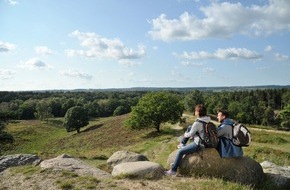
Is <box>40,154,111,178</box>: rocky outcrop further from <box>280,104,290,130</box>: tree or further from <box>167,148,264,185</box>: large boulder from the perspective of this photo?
<box>280,104,290,130</box>: tree

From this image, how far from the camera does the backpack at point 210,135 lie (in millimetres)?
12109

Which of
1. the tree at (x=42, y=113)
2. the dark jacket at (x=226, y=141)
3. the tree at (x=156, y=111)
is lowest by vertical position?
the tree at (x=42, y=113)

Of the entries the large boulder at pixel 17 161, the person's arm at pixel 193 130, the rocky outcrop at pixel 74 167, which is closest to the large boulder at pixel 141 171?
the rocky outcrop at pixel 74 167

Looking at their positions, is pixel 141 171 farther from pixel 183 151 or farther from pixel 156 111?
pixel 156 111

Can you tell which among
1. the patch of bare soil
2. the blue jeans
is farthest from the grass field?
the blue jeans

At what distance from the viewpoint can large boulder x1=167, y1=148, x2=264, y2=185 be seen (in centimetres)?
1236

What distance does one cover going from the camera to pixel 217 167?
12.4 metres

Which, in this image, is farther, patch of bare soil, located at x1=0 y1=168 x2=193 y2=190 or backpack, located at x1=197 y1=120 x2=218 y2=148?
backpack, located at x1=197 y1=120 x2=218 y2=148

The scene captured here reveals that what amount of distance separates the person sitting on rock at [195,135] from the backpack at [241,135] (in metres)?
1.29

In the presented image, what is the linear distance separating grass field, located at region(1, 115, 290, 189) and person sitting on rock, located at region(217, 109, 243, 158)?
1412 mm

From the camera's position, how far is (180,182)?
451 inches

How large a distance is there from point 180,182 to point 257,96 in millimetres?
146206

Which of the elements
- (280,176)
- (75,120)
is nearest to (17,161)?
(280,176)

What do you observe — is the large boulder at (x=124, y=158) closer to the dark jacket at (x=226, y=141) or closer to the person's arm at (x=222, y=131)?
the dark jacket at (x=226, y=141)
